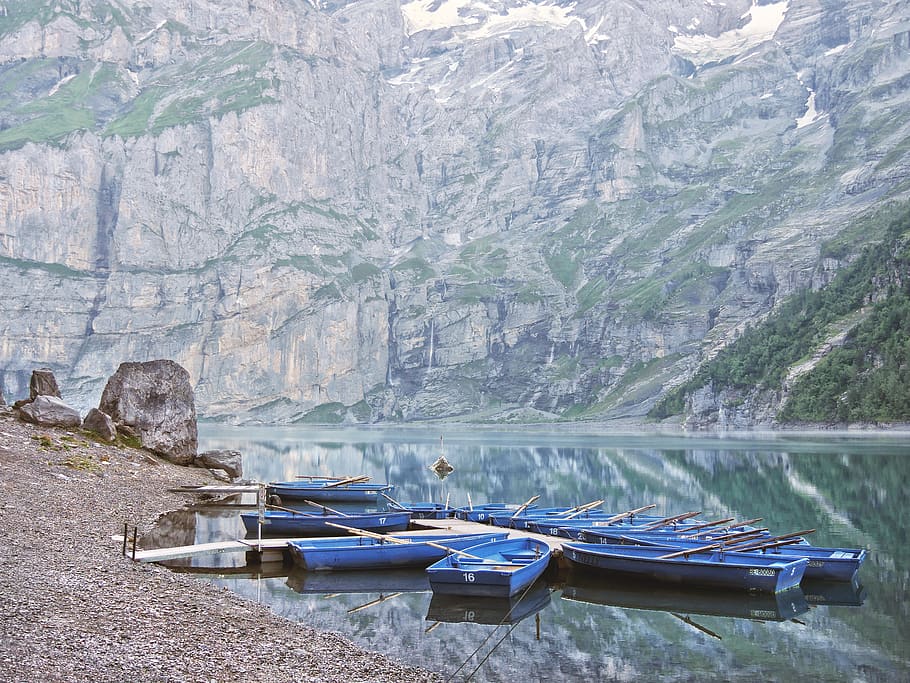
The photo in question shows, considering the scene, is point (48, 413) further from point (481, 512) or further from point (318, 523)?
point (481, 512)

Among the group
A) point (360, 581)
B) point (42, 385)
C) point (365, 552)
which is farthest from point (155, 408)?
point (360, 581)

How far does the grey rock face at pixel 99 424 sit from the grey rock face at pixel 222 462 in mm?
10339

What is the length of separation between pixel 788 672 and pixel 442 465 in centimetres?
7993

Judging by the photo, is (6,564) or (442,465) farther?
(442,465)

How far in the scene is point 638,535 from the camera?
3894 cm

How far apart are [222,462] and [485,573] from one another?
48.1 meters

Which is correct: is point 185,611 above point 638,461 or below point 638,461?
above

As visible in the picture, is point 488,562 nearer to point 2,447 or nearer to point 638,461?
point 2,447

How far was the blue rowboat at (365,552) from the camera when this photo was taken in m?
35.6

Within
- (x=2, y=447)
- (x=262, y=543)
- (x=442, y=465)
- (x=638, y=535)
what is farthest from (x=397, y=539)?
(x=442, y=465)

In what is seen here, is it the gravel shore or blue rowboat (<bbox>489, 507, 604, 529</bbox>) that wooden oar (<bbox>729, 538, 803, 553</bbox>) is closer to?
blue rowboat (<bbox>489, 507, 604, 529</bbox>)

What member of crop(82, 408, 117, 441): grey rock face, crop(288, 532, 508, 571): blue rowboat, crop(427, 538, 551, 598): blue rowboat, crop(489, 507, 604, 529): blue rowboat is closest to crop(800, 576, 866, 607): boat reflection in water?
crop(427, 538, 551, 598): blue rowboat

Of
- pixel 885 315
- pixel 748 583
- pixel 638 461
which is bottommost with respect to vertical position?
pixel 638 461

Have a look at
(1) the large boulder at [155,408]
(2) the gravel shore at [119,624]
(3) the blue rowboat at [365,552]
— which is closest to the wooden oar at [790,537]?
(3) the blue rowboat at [365,552]
